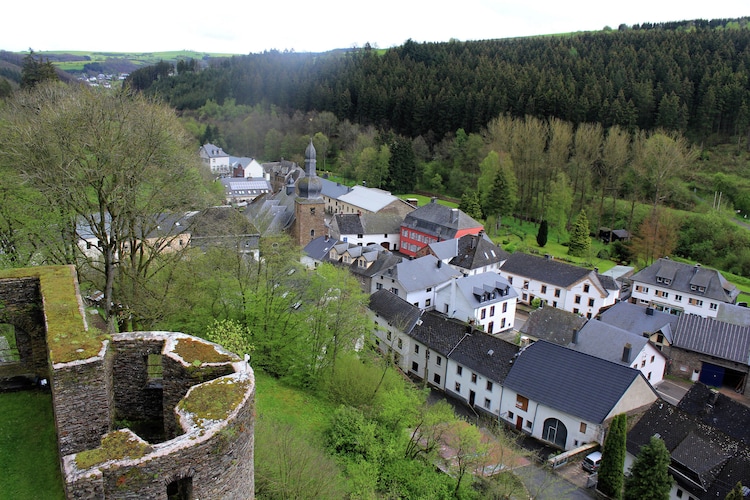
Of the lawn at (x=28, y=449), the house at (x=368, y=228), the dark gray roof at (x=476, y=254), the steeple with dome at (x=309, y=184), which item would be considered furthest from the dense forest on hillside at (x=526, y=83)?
the lawn at (x=28, y=449)

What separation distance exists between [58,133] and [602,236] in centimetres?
5870

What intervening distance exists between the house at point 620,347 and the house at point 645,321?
6.90 feet

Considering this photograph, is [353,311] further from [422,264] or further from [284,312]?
[422,264]

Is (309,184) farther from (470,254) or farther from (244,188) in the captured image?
(244,188)

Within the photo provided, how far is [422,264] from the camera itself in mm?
41906

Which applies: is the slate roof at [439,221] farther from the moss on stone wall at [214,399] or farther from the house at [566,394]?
the moss on stone wall at [214,399]

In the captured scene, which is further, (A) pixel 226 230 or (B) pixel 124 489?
(A) pixel 226 230

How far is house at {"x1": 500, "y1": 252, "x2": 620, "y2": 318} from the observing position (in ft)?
141

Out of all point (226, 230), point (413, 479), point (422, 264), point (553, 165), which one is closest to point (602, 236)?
point (553, 165)

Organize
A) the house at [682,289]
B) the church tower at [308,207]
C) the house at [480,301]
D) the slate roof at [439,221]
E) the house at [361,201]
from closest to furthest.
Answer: the house at [480,301]
the house at [682,289]
the church tower at [308,207]
the slate roof at [439,221]
the house at [361,201]

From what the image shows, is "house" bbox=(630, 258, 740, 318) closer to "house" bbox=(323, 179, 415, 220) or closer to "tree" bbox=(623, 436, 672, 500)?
"tree" bbox=(623, 436, 672, 500)

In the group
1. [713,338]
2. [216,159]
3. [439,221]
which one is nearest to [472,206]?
[439,221]

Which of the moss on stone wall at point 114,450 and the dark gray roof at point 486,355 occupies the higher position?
the moss on stone wall at point 114,450

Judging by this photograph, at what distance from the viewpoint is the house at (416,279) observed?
131ft
